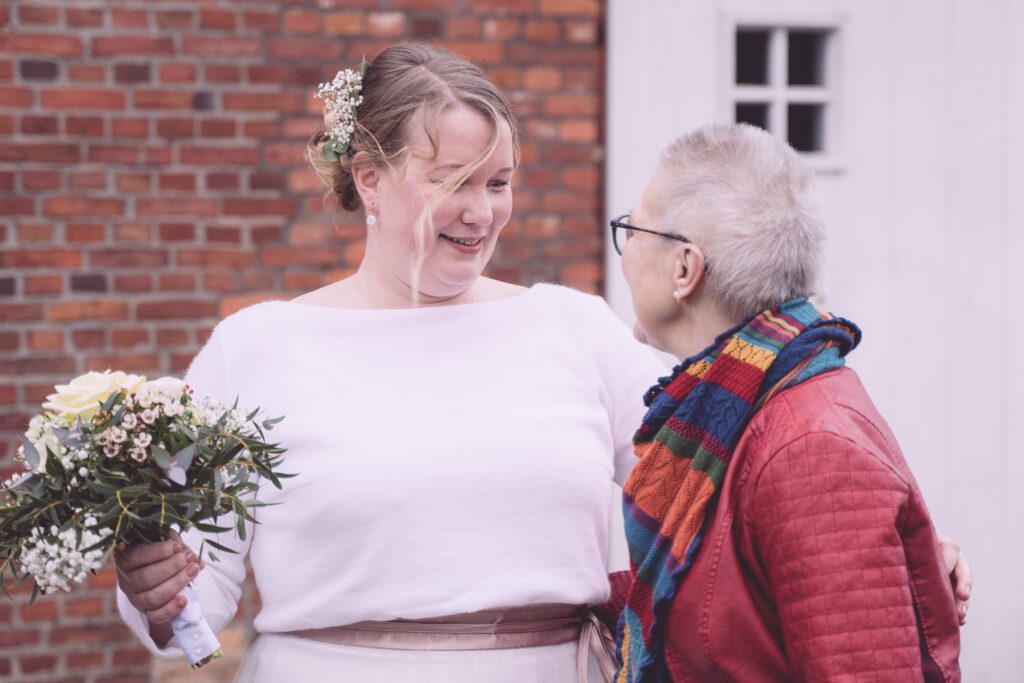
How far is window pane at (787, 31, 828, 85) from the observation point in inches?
178

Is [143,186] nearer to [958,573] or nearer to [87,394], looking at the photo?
[87,394]

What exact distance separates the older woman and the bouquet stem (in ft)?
2.40

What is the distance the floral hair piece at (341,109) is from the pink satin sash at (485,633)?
100 centimetres

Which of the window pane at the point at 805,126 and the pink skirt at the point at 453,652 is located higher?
the window pane at the point at 805,126

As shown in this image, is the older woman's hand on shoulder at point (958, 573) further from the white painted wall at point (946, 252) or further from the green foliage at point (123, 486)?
the white painted wall at point (946, 252)

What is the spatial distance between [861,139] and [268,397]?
10.4ft

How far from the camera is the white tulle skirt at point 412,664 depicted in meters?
2.05

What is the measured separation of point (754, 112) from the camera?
4496mm

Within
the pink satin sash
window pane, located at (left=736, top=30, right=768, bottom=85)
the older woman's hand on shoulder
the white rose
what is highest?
window pane, located at (left=736, top=30, right=768, bottom=85)

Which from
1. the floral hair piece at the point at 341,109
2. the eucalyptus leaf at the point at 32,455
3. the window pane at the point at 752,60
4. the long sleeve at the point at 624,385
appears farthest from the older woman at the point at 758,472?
the window pane at the point at 752,60

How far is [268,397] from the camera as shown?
2.17 m

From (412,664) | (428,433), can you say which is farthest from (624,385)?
(412,664)

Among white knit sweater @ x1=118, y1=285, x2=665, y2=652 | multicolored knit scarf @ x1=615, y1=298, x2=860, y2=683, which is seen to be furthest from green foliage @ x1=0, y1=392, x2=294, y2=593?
multicolored knit scarf @ x1=615, y1=298, x2=860, y2=683

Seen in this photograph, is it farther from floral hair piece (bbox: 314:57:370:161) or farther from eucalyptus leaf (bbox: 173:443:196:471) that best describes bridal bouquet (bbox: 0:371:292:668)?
floral hair piece (bbox: 314:57:370:161)
